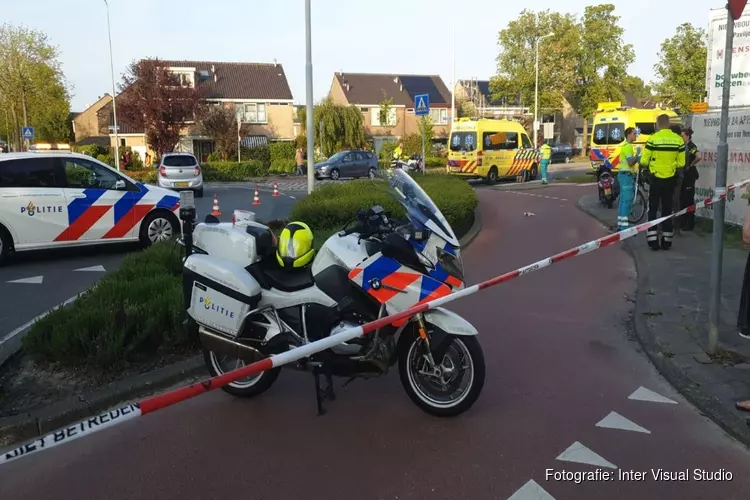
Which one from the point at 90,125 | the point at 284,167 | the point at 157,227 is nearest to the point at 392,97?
the point at 284,167

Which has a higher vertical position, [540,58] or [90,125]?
[540,58]

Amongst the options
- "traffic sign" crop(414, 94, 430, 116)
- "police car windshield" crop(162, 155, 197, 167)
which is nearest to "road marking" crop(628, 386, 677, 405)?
"traffic sign" crop(414, 94, 430, 116)

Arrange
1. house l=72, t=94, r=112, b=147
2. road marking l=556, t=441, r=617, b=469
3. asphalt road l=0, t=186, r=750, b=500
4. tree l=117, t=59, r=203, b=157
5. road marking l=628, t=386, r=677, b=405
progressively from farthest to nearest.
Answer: house l=72, t=94, r=112, b=147, tree l=117, t=59, r=203, b=157, road marking l=628, t=386, r=677, b=405, road marking l=556, t=441, r=617, b=469, asphalt road l=0, t=186, r=750, b=500

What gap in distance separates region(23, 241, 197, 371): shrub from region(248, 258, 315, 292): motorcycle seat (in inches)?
54.8

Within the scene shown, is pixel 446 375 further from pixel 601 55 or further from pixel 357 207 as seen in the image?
pixel 601 55

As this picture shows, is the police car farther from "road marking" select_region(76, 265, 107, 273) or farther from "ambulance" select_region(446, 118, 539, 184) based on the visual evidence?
"ambulance" select_region(446, 118, 539, 184)

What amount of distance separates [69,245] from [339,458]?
811 cm

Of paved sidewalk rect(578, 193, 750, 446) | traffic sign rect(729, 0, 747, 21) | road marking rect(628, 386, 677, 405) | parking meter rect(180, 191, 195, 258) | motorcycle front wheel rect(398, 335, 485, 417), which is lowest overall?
road marking rect(628, 386, 677, 405)

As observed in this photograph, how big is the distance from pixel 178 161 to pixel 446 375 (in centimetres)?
2167

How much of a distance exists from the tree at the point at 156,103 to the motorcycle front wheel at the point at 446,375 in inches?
1535

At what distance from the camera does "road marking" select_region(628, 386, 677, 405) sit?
4684 millimetres

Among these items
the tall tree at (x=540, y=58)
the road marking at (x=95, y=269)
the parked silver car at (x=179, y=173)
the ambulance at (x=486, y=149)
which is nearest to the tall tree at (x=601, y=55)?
the tall tree at (x=540, y=58)

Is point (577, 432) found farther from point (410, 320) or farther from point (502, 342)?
point (502, 342)

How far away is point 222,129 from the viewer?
44844 millimetres
